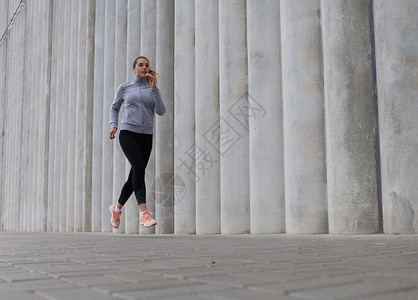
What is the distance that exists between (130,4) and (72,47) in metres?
2.59

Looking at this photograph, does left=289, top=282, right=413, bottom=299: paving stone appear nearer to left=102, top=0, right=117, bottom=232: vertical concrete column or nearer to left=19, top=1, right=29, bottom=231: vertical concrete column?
left=102, top=0, right=117, bottom=232: vertical concrete column

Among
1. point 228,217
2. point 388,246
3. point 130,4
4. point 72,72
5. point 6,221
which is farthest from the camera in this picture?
point 6,221

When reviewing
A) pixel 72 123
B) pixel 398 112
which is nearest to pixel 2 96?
pixel 72 123

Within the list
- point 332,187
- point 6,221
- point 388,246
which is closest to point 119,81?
point 332,187

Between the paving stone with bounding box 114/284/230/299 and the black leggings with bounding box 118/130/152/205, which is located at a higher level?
the black leggings with bounding box 118/130/152/205

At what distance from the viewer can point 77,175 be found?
8.45 m

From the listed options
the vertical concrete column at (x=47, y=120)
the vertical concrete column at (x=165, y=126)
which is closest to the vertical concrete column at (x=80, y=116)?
the vertical concrete column at (x=47, y=120)

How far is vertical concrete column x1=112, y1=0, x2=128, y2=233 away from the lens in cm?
691

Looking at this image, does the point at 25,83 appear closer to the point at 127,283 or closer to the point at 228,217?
the point at 228,217

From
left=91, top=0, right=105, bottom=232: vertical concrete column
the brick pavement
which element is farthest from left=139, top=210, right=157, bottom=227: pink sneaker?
left=91, top=0, right=105, bottom=232: vertical concrete column

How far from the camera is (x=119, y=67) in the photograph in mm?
7172

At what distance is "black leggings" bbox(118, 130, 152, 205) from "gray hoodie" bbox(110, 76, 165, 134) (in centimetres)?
7

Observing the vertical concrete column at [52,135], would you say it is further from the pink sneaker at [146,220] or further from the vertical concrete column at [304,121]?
the vertical concrete column at [304,121]

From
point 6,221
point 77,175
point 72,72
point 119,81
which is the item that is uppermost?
point 72,72
